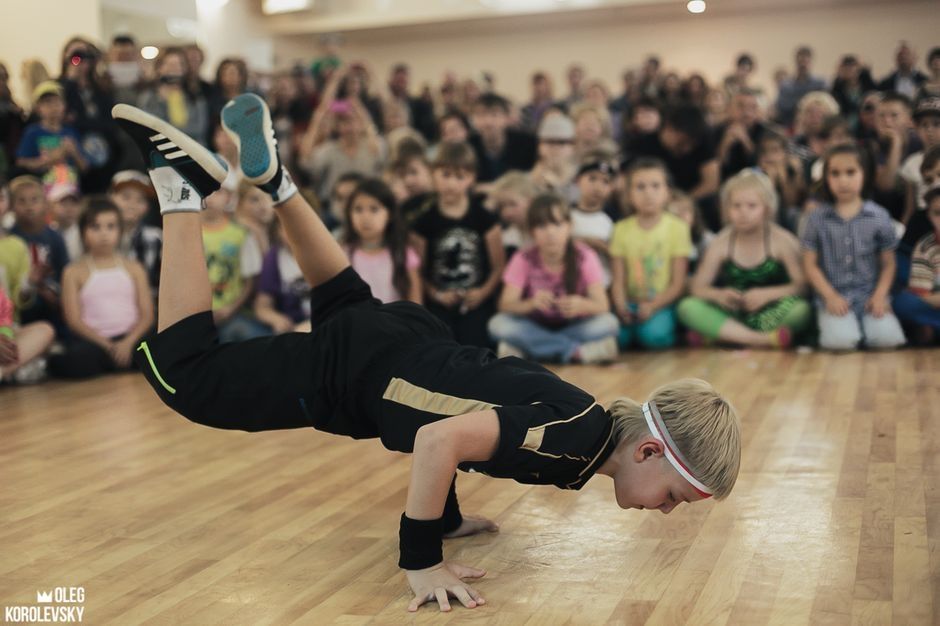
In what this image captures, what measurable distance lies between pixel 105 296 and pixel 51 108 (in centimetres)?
159

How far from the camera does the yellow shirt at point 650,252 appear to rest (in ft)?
17.4

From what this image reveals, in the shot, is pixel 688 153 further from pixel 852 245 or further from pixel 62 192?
pixel 62 192

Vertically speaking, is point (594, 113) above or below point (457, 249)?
above

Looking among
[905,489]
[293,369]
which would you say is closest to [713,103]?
[905,489]

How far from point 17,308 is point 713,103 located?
5.66 metres

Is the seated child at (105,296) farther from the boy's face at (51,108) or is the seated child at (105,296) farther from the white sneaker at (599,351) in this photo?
the white sneaker at (599,351)

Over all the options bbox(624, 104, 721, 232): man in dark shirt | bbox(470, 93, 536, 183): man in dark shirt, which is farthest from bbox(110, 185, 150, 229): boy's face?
bbox(624, 104, 721, 232): man in dark shirt

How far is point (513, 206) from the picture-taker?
5527 millimetres

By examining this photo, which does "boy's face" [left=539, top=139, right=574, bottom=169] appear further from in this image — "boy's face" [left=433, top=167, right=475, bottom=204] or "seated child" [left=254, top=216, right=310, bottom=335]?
"seated child" [left=254, top=216, right=310, bottom=335]

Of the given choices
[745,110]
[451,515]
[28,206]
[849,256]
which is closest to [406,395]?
[451,515]

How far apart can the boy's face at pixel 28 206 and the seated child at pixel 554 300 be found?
2380 mm

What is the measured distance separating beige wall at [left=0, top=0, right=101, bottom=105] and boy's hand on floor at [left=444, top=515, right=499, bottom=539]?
9.24 meters

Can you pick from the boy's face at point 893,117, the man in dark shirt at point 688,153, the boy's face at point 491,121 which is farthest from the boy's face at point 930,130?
the boy's face at point 491,121

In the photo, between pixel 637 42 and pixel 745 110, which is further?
pixel 637 42
